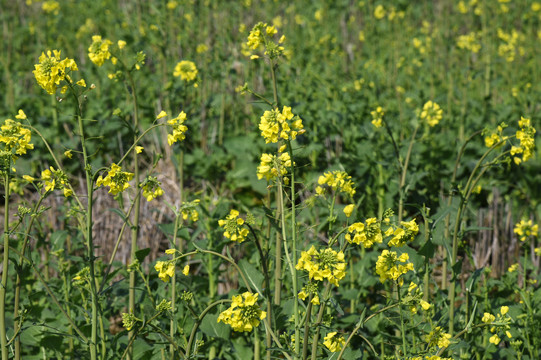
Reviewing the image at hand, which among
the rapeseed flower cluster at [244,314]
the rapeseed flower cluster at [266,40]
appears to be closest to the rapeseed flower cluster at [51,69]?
the rapeseed flower cluster at [266,40]

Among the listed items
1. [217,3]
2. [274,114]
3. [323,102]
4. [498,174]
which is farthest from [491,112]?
[274,114]

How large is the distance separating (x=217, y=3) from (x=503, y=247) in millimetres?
3900

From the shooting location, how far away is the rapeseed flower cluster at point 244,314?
1715mm

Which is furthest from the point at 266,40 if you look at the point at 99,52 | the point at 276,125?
the point at 99,52

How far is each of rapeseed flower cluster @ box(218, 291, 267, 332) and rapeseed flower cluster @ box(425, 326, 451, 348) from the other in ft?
2.07

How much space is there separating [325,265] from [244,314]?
274 millimetres

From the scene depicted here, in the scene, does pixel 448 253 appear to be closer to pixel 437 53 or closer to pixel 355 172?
pixel 355 172

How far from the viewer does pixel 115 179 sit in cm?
195

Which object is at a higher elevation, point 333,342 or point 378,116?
point 378,116

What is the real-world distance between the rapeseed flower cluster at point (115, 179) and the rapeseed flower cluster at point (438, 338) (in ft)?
3.70

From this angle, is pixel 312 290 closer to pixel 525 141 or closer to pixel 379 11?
pixel 525 141

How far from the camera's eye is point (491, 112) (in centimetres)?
486

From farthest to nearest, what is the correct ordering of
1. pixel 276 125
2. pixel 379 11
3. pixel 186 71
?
1. pixel 379 11
2. pixel 186 71
3. pixel 276 125

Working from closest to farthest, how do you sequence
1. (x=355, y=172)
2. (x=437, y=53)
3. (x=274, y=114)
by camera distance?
1. (x=274, y=114)
2. (x=355, y=172)
3. (x=437, y=53)
